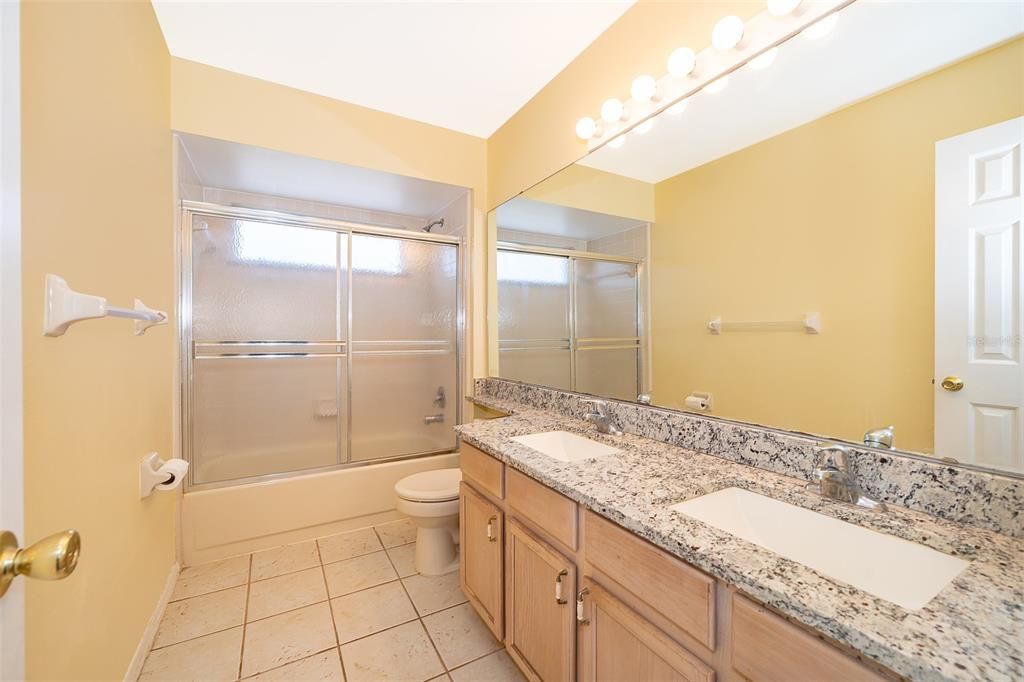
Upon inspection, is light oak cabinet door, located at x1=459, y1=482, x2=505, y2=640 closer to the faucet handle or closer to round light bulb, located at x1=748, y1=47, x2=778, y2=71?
the faucet handle

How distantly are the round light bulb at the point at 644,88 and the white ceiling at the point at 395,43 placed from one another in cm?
36

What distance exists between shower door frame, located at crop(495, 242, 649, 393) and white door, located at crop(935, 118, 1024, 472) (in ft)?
2.77

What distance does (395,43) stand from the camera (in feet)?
5.98

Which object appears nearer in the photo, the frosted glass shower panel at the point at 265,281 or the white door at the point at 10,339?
the white door at the point at 10,339

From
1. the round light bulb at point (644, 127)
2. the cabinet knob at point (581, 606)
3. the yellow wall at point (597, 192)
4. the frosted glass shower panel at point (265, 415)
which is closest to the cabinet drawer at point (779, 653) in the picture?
the cabinet knob at point (581, 606)

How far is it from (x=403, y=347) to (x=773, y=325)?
2189mm

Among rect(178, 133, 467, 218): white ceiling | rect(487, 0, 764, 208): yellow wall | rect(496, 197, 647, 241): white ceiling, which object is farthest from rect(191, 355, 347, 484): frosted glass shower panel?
rect(487, 0, 764, 208): yellow wall

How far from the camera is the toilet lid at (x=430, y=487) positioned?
1.95m

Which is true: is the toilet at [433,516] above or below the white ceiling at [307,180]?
below

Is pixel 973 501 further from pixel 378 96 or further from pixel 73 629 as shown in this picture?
pixel 378 96

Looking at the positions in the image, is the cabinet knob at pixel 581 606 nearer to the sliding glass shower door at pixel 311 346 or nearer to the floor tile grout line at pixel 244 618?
the floor tile grout line at pixel 244 618

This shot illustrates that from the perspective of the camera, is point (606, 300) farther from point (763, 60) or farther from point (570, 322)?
point (763, 60)

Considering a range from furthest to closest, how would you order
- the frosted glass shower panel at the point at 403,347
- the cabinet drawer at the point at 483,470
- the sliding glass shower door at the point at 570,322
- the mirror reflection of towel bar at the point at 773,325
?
the frosted glass shower panel at the point at 403,347 < the sliding glass shower door at the point at 570,322 < the cabinet drawer at the point at 483,470 < the mirror reflection of towel bar at the point at 773,325

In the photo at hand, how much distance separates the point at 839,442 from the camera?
104cm
